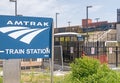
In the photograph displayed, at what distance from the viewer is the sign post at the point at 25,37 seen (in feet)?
28.6

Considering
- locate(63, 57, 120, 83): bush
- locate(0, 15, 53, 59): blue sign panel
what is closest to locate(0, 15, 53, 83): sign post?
locate(0, 15, 53, 59): blue sign panel

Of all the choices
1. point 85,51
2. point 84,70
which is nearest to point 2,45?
point 84,70

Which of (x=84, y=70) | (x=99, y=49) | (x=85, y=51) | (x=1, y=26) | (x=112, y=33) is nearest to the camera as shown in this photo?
(x=1, y=26)

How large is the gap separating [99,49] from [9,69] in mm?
33067

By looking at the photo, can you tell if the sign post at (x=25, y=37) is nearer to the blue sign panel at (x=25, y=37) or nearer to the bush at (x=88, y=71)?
the blue sign panel at (x=25, y=37)

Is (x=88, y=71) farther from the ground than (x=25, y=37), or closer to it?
closer to it

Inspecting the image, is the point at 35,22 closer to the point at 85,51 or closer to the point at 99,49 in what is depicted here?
the point at 85,51

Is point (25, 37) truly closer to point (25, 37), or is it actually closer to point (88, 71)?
point (25, 37)

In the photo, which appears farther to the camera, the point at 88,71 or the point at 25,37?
the point at 88,71

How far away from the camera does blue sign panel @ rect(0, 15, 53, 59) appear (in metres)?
8.70

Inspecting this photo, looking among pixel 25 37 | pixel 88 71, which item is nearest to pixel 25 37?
pixel 25 37

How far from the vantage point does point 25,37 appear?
8922mm

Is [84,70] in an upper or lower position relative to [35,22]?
lower

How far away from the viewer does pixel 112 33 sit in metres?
63.3
